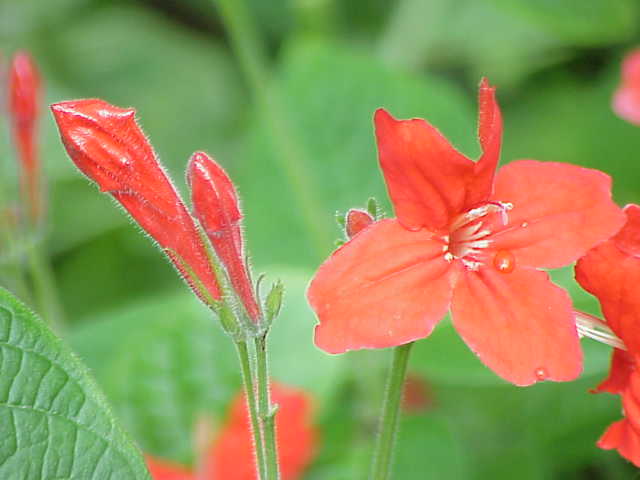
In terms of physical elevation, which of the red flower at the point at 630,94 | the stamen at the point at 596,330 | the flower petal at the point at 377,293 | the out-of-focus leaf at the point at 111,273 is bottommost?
the out-of-focus leaf at the point at 111,273

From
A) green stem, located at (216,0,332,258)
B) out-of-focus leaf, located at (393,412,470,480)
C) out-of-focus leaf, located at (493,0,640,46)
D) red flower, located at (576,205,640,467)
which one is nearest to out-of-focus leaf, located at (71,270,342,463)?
out-of-focus leaf, located at (393,412,470,480)

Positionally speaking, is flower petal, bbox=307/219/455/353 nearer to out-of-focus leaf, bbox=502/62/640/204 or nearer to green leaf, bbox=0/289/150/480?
green leaf, bbox=0/289/150/480

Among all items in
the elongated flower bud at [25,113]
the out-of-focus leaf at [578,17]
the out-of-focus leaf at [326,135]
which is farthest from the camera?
the out-of-focus leaf at [326,135]

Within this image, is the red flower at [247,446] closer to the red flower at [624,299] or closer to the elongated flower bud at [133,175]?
the elongated flower bud at [133,175]

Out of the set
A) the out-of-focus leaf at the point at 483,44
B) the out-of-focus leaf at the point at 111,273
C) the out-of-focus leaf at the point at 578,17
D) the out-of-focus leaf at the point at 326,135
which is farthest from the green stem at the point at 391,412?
the out-of-focus leaf at the point at 483,44

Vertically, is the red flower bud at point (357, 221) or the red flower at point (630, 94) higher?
the red flower bud at point (357, 221)

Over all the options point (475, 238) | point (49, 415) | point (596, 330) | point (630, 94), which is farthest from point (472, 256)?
point (630, 94)

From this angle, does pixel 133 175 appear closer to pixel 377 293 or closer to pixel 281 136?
pixel 377 293
